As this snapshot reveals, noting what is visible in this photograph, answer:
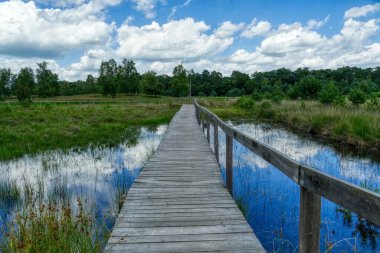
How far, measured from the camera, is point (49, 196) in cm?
617

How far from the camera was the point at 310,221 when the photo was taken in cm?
213

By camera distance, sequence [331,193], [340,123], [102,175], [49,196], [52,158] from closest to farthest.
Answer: [331,193] → [49,196] → [102,175] → [52,158] → [340,123]

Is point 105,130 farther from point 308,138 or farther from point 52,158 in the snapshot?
point 308,138

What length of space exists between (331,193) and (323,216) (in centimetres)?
418

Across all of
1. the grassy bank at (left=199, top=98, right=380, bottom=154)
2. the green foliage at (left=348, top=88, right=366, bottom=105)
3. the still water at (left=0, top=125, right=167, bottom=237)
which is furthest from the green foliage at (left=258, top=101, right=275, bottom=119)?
the still water at (left=0, top=125, right=167, bottom=237)

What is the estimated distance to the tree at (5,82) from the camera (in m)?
66.1

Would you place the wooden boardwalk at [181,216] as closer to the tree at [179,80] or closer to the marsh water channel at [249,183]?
the marsh water channel at [249,183]

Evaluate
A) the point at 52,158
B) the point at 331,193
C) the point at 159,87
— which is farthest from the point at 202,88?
the point at 331,193

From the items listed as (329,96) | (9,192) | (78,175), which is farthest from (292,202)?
(329,96)

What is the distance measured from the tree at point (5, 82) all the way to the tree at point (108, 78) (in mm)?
20731

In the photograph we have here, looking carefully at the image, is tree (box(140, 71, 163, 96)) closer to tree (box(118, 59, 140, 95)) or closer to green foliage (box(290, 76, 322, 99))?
tree (box(118, 59, 140, 95))

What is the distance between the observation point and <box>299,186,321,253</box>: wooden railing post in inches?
83.4

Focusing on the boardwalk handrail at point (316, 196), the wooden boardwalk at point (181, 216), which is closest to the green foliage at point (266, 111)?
the wooden boardwalk at point (181, 216)

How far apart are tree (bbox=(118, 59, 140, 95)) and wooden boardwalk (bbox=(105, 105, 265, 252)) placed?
225 feet
